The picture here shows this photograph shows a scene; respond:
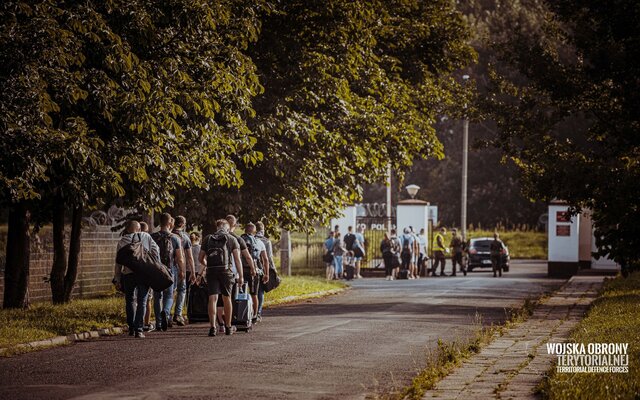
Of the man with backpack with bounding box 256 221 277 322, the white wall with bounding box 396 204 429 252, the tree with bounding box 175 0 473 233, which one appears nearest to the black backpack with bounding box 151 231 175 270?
the man with backpack with bounding box 256 221 277 322

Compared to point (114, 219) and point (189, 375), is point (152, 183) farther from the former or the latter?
point (114, 219)

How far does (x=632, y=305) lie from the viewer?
19.9 metres

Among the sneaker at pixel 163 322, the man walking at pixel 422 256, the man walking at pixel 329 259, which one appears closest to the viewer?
the sneaker at pixel 163 322

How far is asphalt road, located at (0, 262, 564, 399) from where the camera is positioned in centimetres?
1055

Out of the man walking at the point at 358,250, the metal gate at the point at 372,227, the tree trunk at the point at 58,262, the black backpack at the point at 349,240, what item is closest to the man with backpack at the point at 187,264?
the tree trunk at the point at 58,262

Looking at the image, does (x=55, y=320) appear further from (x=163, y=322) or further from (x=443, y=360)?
(x=443, y=360)

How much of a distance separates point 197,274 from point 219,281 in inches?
112

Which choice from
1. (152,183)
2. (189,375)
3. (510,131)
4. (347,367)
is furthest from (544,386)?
(510,131)

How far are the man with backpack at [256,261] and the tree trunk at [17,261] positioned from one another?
15.7 ft

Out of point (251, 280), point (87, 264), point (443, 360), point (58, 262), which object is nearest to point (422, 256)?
point (87, 264)

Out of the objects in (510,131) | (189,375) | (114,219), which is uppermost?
(510,131)

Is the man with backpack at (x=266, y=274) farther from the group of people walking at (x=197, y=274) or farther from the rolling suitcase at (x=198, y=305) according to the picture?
the rolling suitcase at (x=198, y=305)

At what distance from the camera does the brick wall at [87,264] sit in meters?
24.8

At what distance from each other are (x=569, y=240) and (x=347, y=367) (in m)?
30.8
